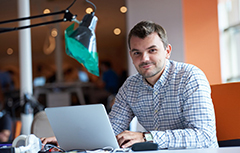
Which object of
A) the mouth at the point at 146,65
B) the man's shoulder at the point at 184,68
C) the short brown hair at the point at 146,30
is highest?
the short brown hair at the point at 146,30

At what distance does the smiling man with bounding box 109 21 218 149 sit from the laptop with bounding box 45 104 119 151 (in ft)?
1.08

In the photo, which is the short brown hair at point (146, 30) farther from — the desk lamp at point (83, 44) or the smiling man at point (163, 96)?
the desk lamp at point (83, 44)

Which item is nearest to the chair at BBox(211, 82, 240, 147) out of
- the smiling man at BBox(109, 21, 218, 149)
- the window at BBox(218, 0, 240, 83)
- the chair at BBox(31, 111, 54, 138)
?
the smiling man at BBox(109, 21, 218, 149)

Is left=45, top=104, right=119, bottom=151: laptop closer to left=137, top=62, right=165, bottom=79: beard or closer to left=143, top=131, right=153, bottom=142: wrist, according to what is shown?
left=143, top=131, right=153, bottom=142: wrist

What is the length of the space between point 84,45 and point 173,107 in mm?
716

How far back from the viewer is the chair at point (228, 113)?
196 cm

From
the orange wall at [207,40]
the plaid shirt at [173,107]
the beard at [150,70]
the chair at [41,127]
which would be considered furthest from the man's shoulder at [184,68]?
the orange wall at [207,40]

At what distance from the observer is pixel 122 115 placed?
7.29ft

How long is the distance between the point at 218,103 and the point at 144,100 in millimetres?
453

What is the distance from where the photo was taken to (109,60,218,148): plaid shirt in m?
1.68

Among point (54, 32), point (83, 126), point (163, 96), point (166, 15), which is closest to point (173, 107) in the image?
point (163, 96)

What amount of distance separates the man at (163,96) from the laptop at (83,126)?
32 cm

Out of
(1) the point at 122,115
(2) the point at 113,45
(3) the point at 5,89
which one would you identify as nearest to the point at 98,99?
(3) the point at 5,89

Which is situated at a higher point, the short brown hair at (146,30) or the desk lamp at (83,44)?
the short brown hair at (146,30)
